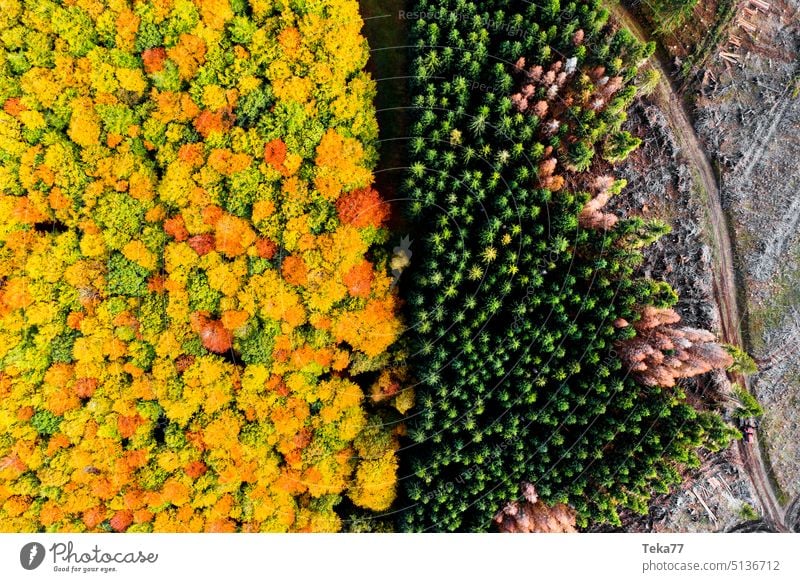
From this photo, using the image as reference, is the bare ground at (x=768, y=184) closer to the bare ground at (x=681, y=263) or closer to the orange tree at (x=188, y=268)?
the bare ground at (x=681, y=263)

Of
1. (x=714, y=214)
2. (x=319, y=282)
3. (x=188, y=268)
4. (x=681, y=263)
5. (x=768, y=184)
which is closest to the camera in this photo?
(x=319, y=282)

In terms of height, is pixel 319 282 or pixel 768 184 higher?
pixel 768 184

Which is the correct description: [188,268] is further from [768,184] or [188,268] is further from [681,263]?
[768,184]

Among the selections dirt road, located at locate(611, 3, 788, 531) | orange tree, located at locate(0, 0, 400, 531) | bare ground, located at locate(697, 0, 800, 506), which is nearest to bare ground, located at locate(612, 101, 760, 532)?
dirt road, located at locate(611, 3, 788, 531)

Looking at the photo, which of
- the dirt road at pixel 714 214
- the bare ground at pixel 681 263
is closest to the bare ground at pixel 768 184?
the dirt road at pixel 714 214

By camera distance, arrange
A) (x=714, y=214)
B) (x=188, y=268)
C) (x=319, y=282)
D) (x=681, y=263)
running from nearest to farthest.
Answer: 1. (x=319, y=282)
2. (x=188, y=268)
3. (x=681, y=263)
4. (x=714, y=214)

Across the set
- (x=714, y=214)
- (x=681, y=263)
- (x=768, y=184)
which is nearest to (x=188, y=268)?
(x=681, y=263)
